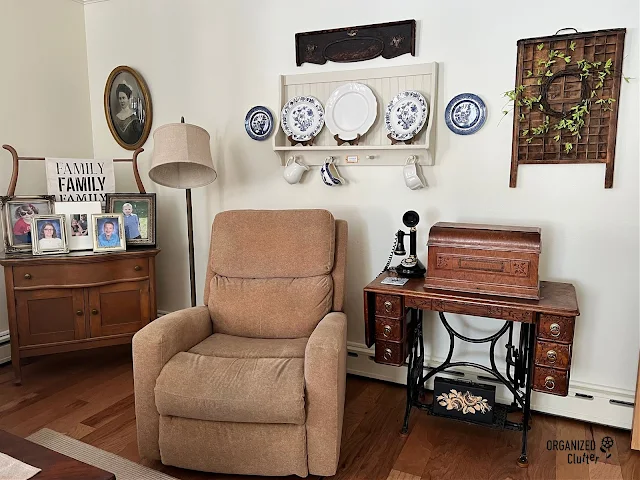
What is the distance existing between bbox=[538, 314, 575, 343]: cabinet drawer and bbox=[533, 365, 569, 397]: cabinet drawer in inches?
4.9

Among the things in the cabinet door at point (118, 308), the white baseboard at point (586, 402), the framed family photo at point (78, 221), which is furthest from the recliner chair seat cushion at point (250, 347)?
the framed family photo at point (78, 221)

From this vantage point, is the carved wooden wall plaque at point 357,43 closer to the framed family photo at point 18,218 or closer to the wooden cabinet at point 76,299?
the wooden cabinet at point 76,299

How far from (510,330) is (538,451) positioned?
1.78 feet

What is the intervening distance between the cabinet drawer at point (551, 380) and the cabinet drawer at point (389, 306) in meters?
0.58

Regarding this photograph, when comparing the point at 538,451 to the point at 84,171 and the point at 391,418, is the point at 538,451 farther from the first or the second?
the point at 84,171

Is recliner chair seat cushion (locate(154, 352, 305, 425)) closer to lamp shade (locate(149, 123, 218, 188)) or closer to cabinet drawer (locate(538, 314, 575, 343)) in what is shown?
cabinet drawer (locate(538, 314, 575, 343))

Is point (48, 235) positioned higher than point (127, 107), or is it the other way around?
point (127, 107)

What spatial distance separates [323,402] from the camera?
1795 mm

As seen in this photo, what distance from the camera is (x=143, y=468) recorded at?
200cm

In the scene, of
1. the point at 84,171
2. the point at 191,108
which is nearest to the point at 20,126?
the point at 84,171

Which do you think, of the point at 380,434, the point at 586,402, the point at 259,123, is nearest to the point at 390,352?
the point at 380,434

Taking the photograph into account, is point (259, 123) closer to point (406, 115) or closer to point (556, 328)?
point (406, 115)

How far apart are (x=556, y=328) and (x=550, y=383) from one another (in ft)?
0.72

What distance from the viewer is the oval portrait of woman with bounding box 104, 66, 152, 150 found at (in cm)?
321
